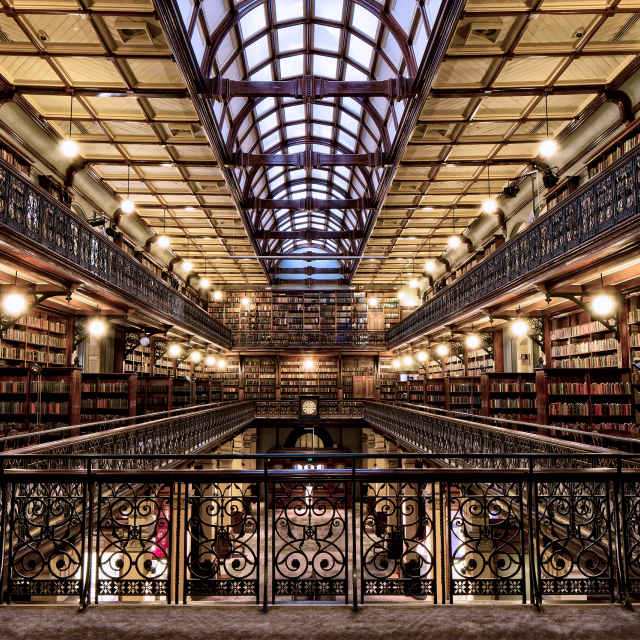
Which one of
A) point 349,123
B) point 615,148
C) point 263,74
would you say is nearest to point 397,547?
point 615,148

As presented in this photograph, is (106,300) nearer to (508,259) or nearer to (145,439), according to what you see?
(145,439)

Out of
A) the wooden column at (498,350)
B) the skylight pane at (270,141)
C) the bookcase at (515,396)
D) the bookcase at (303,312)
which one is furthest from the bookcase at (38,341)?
the wooden column at (498,350)

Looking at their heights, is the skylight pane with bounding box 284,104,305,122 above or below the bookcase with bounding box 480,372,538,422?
above

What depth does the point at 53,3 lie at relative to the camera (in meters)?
5.49

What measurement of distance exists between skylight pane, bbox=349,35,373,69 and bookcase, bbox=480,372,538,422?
246 inches

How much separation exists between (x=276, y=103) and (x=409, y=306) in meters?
11.1

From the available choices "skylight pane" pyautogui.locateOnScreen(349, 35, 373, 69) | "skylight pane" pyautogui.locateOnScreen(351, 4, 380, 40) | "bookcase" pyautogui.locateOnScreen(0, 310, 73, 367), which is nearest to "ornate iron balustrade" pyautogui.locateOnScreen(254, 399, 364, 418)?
"bookcase" pyautogui.locateOnScreen(0, 310, 73, 367)

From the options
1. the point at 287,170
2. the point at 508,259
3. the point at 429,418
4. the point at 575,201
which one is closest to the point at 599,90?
the point at 575,201

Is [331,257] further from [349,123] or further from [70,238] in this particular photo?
[70,238]

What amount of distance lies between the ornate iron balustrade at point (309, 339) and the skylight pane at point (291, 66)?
401 inches

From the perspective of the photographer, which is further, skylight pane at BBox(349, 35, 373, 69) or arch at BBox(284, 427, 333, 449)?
arch at BBox(284, 427, 333, 449)

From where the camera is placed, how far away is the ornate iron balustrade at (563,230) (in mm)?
5203

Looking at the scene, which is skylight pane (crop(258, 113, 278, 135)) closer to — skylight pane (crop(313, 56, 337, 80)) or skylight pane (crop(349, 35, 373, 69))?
skylight pane (crop(313, 56, 337, 80))

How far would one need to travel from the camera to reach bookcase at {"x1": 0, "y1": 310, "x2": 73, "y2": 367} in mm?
8914
